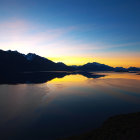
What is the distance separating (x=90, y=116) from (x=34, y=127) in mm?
9320

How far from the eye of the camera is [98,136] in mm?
10234

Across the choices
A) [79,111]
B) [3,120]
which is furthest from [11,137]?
[79,111]

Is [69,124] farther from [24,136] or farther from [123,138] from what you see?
[123,138]

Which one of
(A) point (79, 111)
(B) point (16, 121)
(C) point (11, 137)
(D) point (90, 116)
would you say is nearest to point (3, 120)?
(B) point (16, 121)

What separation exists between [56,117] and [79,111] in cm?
483

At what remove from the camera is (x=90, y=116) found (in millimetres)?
16312

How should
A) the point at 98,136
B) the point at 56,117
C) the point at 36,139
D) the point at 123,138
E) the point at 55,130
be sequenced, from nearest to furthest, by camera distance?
the point at 123,138
the point at 98,136
the point at 36,139
the point at 55,130
the point at 56,117

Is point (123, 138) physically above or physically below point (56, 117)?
above

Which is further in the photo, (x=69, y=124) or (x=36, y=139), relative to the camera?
(x=69, y=124)

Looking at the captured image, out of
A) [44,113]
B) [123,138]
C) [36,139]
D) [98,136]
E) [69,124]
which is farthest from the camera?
[44,113]

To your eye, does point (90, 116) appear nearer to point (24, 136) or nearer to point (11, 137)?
point (24, 136)

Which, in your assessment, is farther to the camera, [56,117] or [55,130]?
[56,117]

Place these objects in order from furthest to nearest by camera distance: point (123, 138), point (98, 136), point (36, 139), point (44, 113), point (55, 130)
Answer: point (44, 113) < point (55, 130) < point (36, 139) < point (98, 136) < point (123, 138)

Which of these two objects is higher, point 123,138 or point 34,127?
point 123,138
